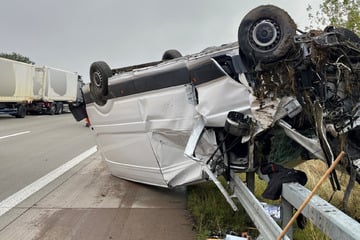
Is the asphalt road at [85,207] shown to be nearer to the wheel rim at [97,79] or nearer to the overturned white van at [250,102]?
the overturned white van at [250,102]

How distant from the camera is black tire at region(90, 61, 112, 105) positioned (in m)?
4.98

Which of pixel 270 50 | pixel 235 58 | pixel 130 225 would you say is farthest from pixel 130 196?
pixel 270 50

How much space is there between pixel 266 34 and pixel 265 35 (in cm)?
1

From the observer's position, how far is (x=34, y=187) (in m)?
6.11

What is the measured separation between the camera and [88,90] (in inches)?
225

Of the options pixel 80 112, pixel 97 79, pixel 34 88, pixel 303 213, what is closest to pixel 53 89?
pixel 34 88

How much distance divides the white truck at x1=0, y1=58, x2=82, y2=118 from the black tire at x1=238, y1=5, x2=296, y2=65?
20346 mm

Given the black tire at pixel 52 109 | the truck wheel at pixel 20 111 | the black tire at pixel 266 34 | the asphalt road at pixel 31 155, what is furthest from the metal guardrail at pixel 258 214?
the black tire at pixel 52 109

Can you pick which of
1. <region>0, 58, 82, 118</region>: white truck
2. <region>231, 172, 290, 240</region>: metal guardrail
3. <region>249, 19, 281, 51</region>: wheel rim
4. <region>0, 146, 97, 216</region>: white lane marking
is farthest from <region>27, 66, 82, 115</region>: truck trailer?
<region>249, 19, 281, 51</region>: wheel rim

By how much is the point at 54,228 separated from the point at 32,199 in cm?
A: 137

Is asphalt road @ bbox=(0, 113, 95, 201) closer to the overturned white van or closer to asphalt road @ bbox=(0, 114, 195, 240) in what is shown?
asphalt road @ bbox=(0, 114, 195, 240)

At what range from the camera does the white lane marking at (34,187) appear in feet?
16.9

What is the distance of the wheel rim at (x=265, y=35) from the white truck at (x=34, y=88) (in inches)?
803

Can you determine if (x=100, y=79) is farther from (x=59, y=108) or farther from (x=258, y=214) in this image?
(x=59, y=108)
